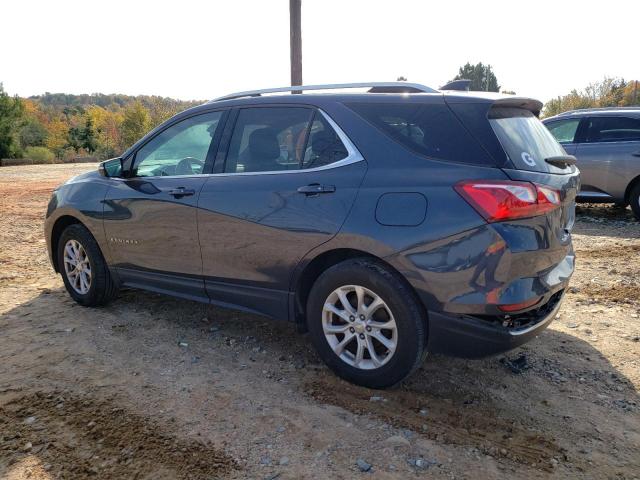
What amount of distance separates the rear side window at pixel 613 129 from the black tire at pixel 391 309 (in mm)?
7398

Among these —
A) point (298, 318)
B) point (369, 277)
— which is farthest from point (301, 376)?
point (369, 277)

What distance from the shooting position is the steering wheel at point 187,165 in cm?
403

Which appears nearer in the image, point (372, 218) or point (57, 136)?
point (372, 218)

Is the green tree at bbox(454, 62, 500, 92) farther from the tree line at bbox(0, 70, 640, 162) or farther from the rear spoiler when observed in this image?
the rear spoiler

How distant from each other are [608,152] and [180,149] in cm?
733

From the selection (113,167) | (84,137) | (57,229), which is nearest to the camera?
(113,167)

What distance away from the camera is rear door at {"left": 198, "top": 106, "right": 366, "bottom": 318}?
3.28 metres

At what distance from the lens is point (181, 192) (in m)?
3.98

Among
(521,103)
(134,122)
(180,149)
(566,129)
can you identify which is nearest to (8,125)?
(134,122)

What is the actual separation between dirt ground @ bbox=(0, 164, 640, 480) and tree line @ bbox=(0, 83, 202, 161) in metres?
19.3

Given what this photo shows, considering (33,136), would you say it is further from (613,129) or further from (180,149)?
(180,149)

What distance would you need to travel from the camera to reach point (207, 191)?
384 centimetres

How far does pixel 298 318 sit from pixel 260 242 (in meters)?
0.58

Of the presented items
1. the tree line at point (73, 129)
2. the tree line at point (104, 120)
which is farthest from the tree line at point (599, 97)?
the tree line at point (73, 129)
